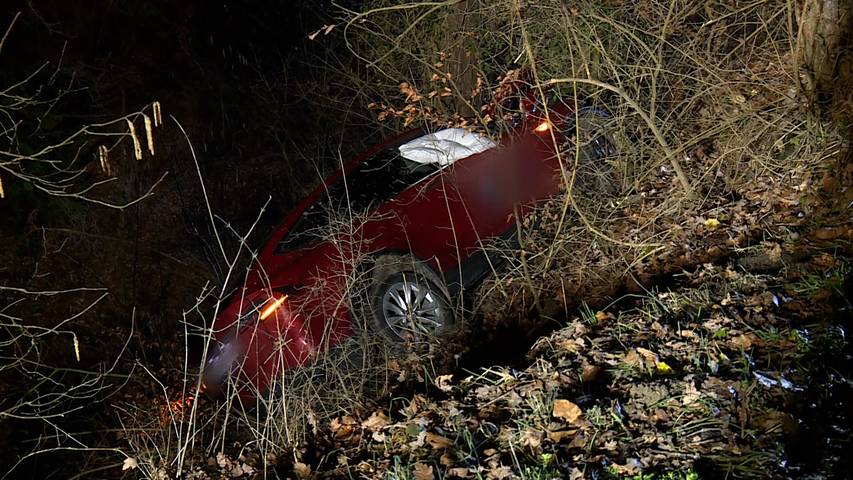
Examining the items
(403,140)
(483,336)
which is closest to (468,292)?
(483,336)

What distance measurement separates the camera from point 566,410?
3811mm

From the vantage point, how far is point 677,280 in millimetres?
5242

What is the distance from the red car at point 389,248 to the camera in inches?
243

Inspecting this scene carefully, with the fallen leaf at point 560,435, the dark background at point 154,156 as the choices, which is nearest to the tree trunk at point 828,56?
the fallen leaf at point 560,435

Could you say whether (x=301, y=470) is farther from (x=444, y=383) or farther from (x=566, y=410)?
(x=566, y=410)

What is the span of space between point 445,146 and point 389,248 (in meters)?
1.23

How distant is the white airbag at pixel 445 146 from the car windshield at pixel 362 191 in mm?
88

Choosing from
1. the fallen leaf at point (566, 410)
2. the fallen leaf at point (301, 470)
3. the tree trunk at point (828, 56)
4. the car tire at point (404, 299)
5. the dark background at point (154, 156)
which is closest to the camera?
the fallen leaf at point (566, 410)

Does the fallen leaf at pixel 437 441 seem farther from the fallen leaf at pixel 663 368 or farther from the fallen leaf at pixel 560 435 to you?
the fallen leaf at pixel 663 368

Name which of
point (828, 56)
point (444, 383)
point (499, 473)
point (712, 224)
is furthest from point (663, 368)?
point (828, 56)

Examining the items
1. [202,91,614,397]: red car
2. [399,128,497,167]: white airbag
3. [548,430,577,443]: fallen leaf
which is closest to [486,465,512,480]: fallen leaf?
[548,430,577,443]: fallen leaf

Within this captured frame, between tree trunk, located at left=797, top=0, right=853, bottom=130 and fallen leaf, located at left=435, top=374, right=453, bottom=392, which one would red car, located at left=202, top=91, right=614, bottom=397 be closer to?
fallen leaf, located at left=435, top=374, right=453, bottom=392

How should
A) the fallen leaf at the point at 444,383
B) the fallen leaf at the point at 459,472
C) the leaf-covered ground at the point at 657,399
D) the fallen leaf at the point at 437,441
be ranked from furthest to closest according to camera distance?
the fallen leaf at the point at 444,383
the fallen leaf at the point at 437,441
the fallen leaf at the point at 459,472
the leaf-covered ground at the point at 657,399

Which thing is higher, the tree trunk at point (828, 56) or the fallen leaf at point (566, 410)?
the tree trunk at point (828, 56)
